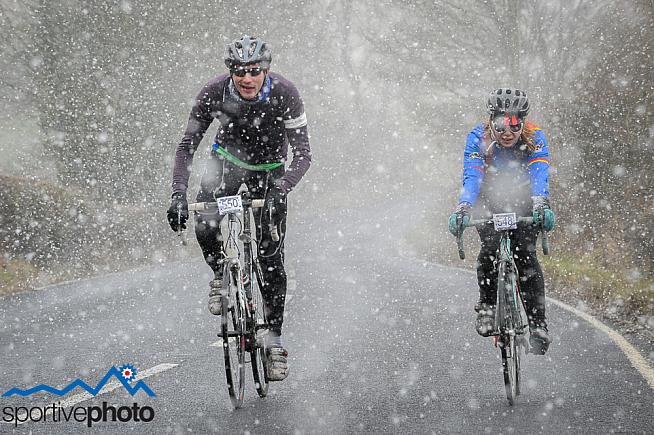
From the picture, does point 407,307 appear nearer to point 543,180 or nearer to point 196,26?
point 543,180

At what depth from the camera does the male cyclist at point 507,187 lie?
609 cm

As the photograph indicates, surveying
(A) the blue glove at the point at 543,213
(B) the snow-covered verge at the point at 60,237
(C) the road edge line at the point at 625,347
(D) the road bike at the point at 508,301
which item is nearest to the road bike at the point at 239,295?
(D) the road bike at the point at 508,301

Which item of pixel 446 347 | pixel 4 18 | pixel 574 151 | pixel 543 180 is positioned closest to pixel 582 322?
pixel 446 347

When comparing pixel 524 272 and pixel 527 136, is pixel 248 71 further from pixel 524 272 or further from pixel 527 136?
pixel 524 272

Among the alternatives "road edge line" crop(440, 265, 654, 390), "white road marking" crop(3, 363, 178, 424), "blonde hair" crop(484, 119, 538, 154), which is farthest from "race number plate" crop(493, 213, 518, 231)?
"white road marking" crop(3, 363, 178, 424)

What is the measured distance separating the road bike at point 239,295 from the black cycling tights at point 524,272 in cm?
185

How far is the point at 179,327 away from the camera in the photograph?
9.22 metres

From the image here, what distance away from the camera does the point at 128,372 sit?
6613 mm

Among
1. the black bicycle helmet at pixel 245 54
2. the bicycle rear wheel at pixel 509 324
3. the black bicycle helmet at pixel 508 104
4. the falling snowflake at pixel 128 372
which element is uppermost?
the black bicycle helmet at pixel 245 54

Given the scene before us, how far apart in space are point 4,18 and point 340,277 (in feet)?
41.4

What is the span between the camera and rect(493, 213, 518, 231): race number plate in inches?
231

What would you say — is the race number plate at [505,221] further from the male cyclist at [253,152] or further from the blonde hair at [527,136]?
the male cyclist at [253,152]

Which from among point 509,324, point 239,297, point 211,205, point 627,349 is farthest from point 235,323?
point 627,349

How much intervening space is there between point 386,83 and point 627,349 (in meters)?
18.2
